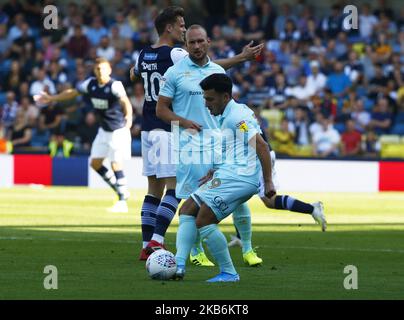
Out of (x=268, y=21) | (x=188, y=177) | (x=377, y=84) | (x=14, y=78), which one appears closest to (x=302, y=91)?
(x=377, y=84)

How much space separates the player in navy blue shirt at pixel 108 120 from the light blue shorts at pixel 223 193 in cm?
950

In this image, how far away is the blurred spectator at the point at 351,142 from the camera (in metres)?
26.9

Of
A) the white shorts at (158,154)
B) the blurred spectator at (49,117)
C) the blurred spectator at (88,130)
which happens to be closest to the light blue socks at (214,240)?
the white shorts at (158,154)

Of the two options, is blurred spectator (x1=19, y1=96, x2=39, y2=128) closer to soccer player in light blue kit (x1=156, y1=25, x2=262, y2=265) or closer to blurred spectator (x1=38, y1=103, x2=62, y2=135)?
blurred spectator (x1=38, y1=103, x2=62, y2=135)

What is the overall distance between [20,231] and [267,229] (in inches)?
137

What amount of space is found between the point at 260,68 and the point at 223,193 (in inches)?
773

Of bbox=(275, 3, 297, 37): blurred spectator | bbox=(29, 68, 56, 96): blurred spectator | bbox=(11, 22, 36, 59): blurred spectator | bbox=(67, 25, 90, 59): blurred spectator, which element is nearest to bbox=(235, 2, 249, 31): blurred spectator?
bbox=(275, 3, 297, 37): blurred spectator

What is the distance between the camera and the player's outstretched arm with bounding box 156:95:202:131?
37.2 ft

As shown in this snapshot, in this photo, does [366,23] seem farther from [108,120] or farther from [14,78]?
[108,120]

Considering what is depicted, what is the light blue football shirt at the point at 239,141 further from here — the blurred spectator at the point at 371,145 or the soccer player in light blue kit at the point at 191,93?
the blurred spectator at the point at 371,145

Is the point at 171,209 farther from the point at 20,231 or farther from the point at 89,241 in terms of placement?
the point at 20,231

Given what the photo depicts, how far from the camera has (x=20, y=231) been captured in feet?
51.5

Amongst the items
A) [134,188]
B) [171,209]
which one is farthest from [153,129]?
[134,188]

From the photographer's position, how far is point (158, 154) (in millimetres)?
12508
